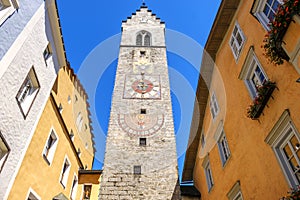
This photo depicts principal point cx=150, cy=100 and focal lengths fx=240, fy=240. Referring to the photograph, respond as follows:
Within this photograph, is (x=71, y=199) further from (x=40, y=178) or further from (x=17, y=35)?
(x=17, y=35)

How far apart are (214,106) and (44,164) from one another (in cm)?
657

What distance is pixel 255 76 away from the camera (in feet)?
20.5

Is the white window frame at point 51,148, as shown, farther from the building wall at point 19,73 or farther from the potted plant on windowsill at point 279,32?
the potted plant on windowsill at point 279,32

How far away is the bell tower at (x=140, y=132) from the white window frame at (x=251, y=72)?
23.6 ft

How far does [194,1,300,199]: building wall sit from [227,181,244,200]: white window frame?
0.12 m

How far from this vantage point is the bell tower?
11688 millimetres

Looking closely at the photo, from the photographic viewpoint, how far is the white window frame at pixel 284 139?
4402 millimetres

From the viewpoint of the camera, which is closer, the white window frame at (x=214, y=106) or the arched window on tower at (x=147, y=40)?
the white window frame at (x=214, y=106)

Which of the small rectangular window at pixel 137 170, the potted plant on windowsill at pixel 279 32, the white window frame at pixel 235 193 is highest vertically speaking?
the small rectangular window at pixel 137 170

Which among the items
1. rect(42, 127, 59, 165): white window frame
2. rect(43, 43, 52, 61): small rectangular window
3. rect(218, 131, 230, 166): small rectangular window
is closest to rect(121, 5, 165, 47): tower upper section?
rect(43, 43, 52, 61): small rectangular window

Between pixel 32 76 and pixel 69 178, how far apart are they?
536 centimetres

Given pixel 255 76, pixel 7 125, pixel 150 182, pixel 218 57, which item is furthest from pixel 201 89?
pixel 7 125

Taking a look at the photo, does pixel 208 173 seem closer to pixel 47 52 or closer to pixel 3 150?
pixel 3 150

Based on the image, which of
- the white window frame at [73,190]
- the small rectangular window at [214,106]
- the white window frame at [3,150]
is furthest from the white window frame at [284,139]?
the white window frame at [73,190]
